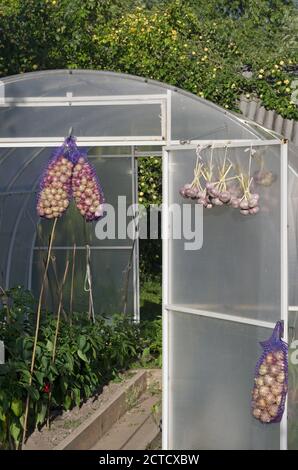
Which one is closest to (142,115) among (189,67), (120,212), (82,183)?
(82,183)

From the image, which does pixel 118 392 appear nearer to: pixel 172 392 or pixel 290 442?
→ pixel 172 392

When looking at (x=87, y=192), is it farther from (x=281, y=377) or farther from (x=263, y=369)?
(x=281, y=377)

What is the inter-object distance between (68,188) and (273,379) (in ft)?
6.46

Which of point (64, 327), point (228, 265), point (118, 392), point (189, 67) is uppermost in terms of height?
point (189, 67)

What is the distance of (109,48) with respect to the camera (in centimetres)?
1293

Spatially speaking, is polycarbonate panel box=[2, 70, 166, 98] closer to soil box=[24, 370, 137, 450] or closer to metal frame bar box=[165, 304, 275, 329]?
metal frame bar box=[165, 304, 275, 329]

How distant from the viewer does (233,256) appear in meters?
5.64

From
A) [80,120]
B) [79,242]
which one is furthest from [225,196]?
[79,242]

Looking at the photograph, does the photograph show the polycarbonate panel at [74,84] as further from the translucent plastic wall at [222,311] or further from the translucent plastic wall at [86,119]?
the translucent plastic wall at [222,311]

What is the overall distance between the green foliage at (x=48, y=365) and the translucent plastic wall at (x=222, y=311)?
3.59 ft

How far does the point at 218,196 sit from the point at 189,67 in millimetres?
7269

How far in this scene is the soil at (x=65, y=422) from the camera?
21.8 ft

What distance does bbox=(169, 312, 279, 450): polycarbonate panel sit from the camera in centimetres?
548

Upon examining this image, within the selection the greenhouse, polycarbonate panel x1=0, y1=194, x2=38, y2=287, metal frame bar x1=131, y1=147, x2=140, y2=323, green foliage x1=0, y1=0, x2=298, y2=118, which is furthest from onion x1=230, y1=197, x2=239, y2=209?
green foliage x1=0, y1=0, x2=298, y2=118
